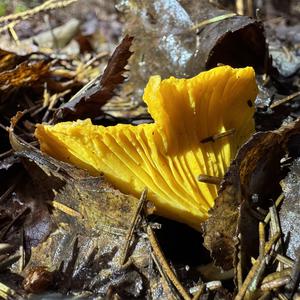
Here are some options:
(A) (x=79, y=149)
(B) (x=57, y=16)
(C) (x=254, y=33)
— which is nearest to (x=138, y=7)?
(C) (x=254, y=33)

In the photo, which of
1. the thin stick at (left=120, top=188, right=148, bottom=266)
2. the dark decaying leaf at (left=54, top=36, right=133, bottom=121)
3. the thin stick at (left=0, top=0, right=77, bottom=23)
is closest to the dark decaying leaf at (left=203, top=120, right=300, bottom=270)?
the thin stick at (left=120, top=188, right=148, bottom=266)

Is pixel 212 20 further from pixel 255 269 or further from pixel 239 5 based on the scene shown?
pixel 239 5

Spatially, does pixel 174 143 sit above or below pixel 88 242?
above

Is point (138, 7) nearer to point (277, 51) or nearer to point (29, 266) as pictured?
point (277, 51)

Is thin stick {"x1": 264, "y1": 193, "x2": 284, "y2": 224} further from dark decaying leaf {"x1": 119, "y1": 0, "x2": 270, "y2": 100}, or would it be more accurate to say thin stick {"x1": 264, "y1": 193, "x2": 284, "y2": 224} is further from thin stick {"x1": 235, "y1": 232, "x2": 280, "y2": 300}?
dark decaying leaf {"x1": 119, "y1": 0, "x2": 270, "y2": 100}

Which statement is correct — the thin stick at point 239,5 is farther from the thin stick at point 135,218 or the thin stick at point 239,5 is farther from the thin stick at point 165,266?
the thin stick at point 165,266

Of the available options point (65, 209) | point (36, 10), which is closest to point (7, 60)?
point (36, 10)

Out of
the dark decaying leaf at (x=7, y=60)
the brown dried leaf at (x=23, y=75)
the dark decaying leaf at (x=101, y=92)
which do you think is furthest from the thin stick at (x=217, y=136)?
the dark decaying leaf at (x=7, y=60)

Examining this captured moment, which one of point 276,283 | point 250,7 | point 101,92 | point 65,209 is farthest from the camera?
point 250,7
